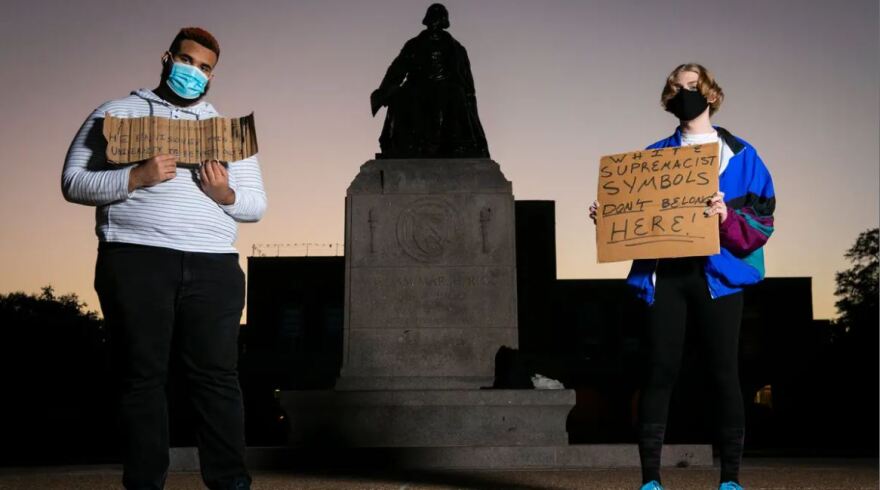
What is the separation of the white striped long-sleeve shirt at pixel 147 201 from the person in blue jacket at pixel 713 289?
6.36 ft

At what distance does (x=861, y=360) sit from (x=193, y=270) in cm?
4640

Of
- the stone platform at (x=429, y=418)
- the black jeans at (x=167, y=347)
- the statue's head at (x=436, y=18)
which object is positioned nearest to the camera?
the black jeans at (x=167, y=347)

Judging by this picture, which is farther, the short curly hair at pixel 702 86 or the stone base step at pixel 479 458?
the stone base step at pixel 479 458

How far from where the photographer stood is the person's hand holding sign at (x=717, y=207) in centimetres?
507

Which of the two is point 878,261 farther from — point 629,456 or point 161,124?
point 161,124

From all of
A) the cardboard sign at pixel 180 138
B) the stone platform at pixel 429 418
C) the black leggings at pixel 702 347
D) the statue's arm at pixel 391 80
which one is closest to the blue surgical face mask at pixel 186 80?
the cardboard sign at pixel 180 138

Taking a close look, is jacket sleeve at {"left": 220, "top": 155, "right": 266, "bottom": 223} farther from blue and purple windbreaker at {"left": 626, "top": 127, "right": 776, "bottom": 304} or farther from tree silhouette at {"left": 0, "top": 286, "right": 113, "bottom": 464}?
tree silhouette at {"left": 0, "top": 286, "right": 113, "bottom": 464}

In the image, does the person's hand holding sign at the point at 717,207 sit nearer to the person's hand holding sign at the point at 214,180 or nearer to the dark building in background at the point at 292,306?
the person's hand holding sign at the point at 214,180

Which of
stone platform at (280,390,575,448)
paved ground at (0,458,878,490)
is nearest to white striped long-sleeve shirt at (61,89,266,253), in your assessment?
paved ground at (0,458,878,490)

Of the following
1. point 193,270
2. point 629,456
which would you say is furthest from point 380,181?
point 193,270

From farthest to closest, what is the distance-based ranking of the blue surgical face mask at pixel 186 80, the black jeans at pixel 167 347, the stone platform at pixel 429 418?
the stone platform at pixel 429 418, the blue surgical face mask at pixel 186 80, the black jeans at pixel 167 347

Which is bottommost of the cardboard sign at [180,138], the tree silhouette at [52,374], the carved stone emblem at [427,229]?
the tree silhouette at [52,374]

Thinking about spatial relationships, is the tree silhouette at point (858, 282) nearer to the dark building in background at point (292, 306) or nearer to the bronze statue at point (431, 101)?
the dark building in background at point (292, 306)

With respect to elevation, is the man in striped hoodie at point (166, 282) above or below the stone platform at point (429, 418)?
above
